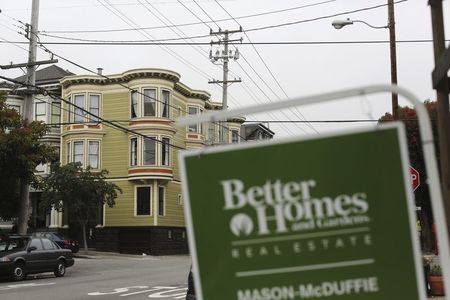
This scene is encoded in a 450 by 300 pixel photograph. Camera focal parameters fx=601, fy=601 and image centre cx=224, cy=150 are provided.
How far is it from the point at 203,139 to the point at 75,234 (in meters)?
12.0

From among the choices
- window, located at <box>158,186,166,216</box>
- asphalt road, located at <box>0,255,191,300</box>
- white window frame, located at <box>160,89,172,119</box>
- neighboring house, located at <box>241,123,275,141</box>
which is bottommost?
asphalt road, located at <box>0,255,191,300</box>

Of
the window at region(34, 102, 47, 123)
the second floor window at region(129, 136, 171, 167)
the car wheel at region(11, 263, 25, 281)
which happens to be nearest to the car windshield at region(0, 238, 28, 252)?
the car wheel at region(11, 263, 25, 281)

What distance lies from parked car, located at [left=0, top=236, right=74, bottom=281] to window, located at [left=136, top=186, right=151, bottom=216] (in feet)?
58.9

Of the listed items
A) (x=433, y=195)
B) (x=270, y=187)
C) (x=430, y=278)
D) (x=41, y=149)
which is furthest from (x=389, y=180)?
(x=41, y=149)

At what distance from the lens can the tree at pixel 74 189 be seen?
120ft

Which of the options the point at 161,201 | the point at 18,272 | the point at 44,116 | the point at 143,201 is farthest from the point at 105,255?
the point at 18,272

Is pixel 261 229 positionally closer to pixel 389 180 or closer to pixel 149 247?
pixel 389 180

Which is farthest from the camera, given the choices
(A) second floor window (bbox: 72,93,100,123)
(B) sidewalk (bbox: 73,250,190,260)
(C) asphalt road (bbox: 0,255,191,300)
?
(A) second floor window (bbox: 72,93,100,123)

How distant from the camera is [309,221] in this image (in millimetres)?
3184

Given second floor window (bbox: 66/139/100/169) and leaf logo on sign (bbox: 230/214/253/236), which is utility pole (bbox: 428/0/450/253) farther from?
second floor window (bbox: 66/139/100/169)

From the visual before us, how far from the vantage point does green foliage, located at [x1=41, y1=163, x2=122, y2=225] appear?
36594mm

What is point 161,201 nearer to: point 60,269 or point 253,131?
point 60,269

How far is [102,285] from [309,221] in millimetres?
16612

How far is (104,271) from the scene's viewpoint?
25125 millimetres
